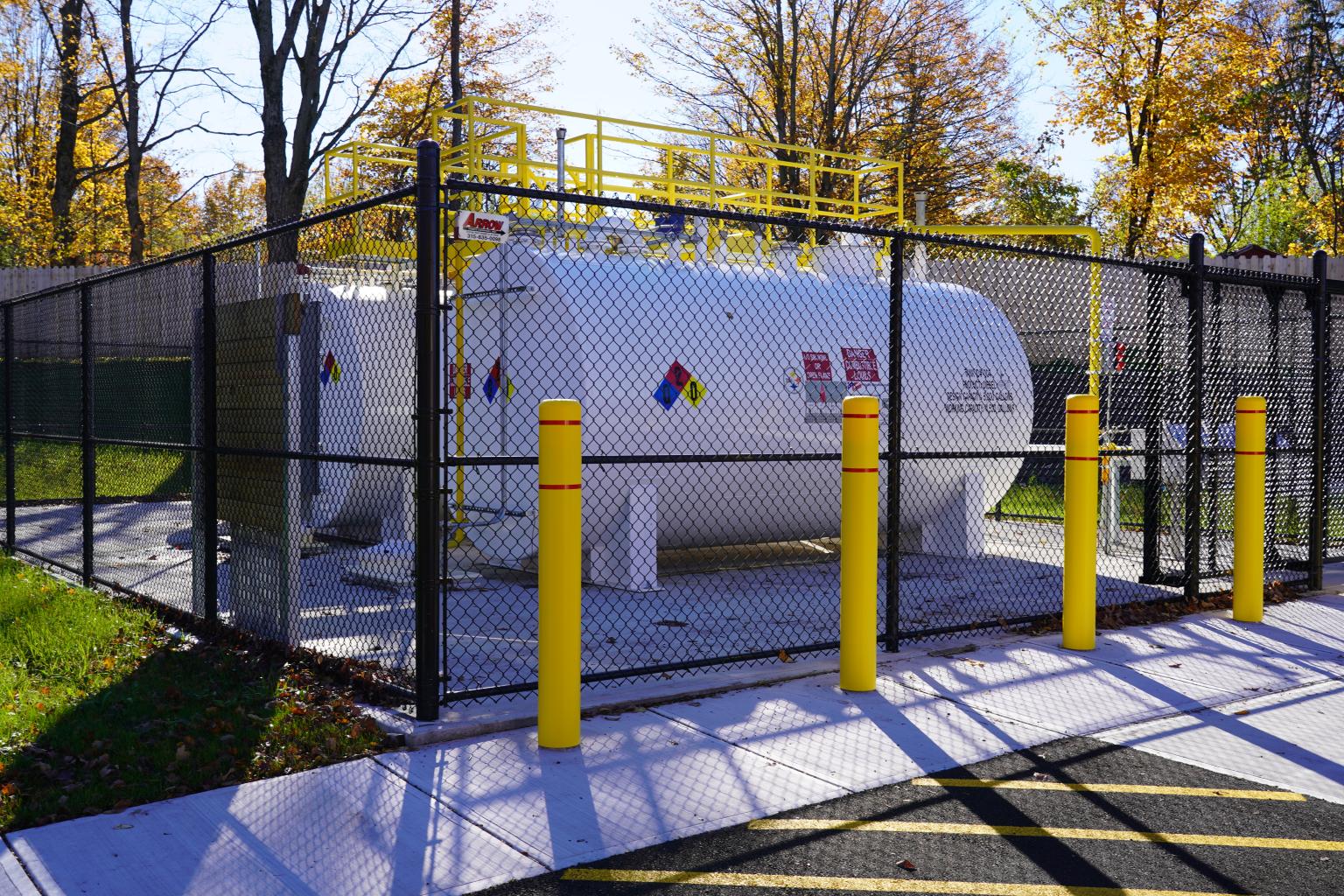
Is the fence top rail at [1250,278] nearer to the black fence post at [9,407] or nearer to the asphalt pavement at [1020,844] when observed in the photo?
the asphalt pavement at [1020,844]

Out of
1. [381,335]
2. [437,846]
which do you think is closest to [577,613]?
[437,846]

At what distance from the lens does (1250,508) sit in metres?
8.47

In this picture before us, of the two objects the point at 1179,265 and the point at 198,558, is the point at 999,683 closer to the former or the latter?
the point at 1179,265

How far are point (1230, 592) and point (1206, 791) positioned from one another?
5308 millimetres

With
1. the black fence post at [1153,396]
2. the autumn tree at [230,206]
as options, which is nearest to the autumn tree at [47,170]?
the autumn tree at [230,206]

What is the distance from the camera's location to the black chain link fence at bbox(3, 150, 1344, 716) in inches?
290

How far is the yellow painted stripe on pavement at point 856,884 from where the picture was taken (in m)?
3.90

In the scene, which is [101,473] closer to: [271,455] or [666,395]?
[666,395]

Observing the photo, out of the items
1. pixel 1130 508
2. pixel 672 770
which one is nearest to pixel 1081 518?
pixel 672 770

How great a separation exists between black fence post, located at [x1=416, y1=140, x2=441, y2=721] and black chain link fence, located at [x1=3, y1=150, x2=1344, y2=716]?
0.06 feet

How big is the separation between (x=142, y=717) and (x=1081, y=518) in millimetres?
5538

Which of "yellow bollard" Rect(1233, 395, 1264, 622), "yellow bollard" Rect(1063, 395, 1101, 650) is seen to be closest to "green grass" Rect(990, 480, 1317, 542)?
"yellow bollard" Rect(1233, 395, 1264, 622)

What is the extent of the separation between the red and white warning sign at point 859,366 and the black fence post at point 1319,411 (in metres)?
3.91

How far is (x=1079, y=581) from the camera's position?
7.40 metres
